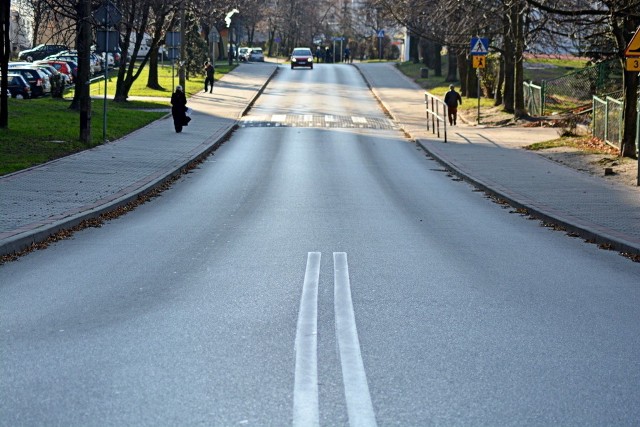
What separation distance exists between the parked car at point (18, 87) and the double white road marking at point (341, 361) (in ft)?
127

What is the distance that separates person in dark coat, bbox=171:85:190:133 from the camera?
1321 inches

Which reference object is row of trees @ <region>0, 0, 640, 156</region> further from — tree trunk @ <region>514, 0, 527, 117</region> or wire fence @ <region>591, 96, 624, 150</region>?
wire fence @ <region>591, 96, 624, 150</region>

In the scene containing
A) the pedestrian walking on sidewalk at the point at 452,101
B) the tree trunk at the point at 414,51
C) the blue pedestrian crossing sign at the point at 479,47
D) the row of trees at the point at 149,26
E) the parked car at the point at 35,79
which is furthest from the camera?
the tree trunk at the point at 414,51

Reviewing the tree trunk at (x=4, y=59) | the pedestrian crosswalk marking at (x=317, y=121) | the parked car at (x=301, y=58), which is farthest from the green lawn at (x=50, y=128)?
the parked car at (x=301, y=58)

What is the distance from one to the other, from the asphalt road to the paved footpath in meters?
0.58

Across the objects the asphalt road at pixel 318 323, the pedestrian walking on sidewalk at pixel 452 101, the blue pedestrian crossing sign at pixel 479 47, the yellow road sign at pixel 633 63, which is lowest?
the asphalt road at pixel 318 323

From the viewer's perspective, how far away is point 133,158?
990 inches

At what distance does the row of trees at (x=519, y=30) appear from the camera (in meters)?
26.4

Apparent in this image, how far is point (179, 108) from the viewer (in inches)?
1332

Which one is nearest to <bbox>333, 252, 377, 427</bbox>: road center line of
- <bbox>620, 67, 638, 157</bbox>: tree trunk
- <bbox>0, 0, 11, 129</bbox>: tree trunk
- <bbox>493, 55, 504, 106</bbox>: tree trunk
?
<bbox>620, 67, 638, 157</bbox>: tree trunk

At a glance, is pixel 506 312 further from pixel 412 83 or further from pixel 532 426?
pixel 412 83

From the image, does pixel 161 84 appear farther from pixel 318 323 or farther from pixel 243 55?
pixel 318 323

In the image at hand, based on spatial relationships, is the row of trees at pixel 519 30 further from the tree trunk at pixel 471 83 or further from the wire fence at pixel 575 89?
the wire fence at pixel 575 89

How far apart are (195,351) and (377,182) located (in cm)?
1636
